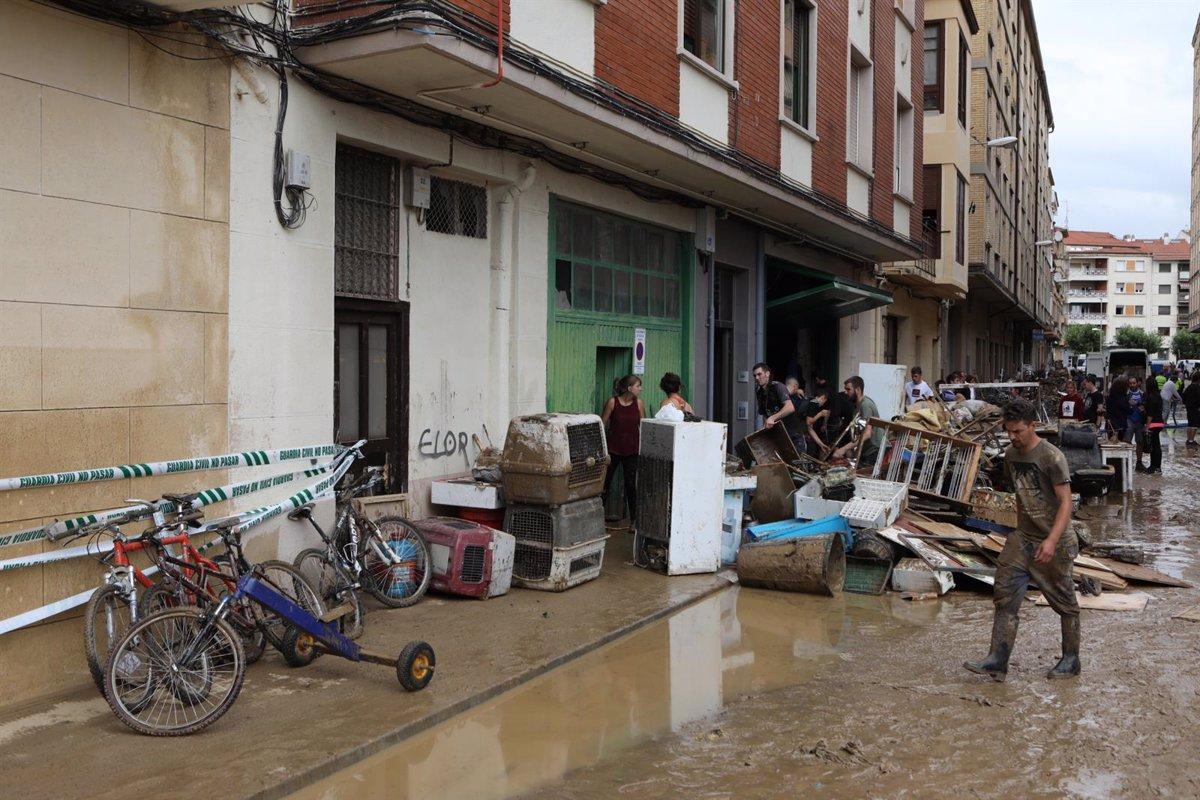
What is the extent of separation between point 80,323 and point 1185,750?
659cm

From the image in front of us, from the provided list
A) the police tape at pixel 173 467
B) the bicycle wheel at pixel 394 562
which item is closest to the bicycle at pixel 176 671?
the police tape at pixel 173 467

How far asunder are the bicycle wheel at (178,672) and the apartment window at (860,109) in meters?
15.8

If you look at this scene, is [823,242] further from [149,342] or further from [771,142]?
[149,342]

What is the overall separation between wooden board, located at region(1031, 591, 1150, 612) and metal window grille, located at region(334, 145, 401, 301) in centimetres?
626

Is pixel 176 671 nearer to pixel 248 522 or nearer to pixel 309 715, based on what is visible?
pixel 309 715

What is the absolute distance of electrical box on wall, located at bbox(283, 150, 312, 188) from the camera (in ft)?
25.0

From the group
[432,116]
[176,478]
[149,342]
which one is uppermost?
[432,116]

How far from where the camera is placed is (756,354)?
16.5 metres

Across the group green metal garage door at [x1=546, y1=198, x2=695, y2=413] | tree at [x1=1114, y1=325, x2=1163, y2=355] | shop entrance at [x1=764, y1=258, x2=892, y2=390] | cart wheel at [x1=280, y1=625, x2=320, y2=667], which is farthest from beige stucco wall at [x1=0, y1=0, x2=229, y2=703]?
tree at [x1=1114, y1=325, x2=1163, y2=355]

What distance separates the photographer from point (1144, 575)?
9945 millimetres

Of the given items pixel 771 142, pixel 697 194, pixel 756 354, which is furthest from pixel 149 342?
pixel 756 354

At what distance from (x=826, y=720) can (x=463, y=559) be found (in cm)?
341

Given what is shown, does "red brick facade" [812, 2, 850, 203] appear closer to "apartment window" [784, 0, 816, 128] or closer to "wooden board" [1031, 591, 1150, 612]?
"apartment window" [784, 0, 816, 128]

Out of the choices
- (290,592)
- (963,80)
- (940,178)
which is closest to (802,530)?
(290,592)
